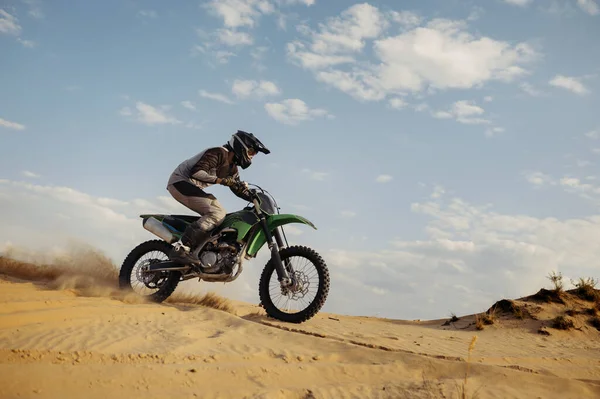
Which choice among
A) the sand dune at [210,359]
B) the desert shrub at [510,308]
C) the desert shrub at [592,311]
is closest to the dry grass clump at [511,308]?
the desert shrub at [510,308]

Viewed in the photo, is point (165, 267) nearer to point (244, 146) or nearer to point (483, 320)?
point (244, 146)

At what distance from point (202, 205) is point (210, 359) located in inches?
133

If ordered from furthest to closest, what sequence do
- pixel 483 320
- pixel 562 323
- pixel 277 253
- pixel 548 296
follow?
pixel 548 296
pixel 483 320
pixel 562 323
pixel 277 253

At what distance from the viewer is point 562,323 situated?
12.0 m

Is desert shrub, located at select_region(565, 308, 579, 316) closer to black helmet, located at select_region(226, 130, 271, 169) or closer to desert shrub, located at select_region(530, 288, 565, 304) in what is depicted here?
desert shrub, located at select_region(530, 288, 565, 304)

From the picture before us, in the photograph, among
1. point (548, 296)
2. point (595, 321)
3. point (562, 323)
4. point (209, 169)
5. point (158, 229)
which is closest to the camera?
point (209, 169)

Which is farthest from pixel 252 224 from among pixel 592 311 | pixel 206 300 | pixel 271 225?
pixel 592 311

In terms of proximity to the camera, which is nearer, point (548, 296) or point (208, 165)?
point (208, 165)

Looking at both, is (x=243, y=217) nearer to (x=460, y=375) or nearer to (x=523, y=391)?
(x=460, y=375)

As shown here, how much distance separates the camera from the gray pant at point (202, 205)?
27.0 feet

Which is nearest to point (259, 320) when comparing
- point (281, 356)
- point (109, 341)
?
point (281, 356)

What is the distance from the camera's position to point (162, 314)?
7309mm

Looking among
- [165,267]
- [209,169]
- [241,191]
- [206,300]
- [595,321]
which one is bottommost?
[206,300]

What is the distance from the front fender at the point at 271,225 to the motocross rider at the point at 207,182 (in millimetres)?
549
